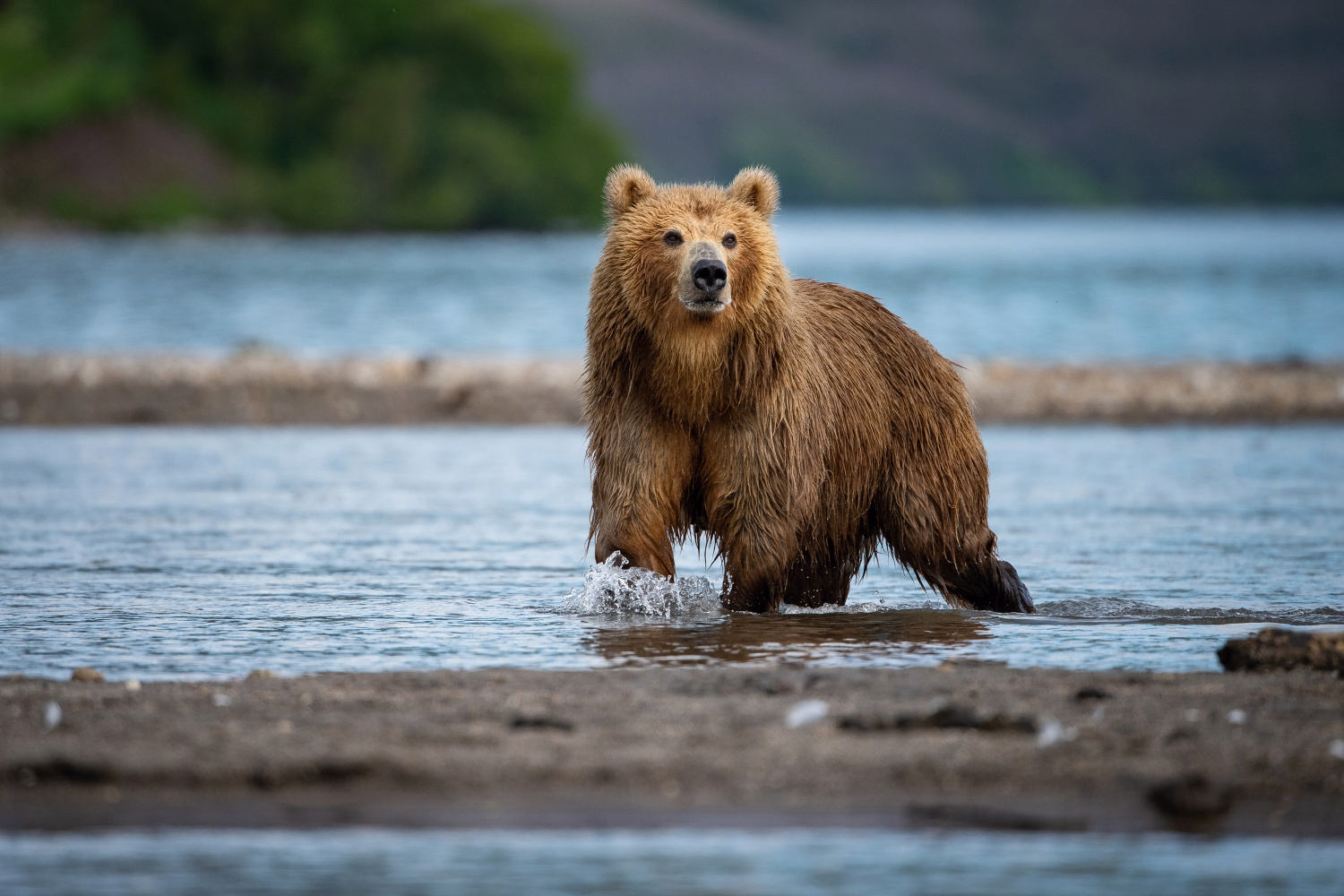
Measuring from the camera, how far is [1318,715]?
541 centimetres

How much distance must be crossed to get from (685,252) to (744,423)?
31.3 inches

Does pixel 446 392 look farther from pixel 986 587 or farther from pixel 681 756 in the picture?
pixel 681 756

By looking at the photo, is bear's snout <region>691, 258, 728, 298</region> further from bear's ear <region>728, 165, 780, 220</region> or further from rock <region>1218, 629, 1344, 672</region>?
rock <region>1218, 629, 1344, 672</region>

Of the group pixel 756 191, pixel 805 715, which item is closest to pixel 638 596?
pixel 756 191

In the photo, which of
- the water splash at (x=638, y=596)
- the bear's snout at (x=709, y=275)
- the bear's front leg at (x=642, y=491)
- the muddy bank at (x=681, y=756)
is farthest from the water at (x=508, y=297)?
the muddy bank at (x=681, y=756)

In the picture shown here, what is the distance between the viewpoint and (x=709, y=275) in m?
6.84

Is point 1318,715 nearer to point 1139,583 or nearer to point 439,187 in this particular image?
point 1139,583

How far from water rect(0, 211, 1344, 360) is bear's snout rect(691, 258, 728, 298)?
652 inches

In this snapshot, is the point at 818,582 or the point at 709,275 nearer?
the point at 709,275

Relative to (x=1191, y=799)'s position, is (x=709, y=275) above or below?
A: above

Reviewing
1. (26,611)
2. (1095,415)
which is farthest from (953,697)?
(1095,415)

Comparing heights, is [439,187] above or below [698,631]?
above

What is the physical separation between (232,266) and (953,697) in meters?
52.6

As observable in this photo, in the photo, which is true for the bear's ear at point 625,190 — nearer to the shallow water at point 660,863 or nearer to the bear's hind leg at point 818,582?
the bear's hind leg at point 818,582
